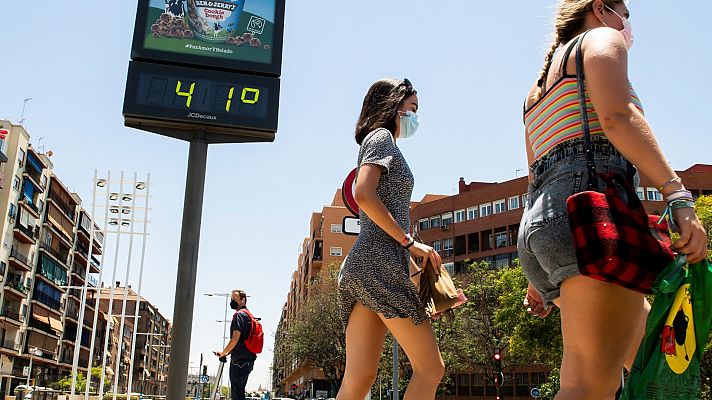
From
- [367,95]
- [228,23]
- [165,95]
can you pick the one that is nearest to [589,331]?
[367,95]

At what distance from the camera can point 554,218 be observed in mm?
2207

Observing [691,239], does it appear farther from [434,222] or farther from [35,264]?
[35,264]

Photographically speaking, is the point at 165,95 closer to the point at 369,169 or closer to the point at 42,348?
the point at 369,169

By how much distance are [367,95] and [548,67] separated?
131 centimetres

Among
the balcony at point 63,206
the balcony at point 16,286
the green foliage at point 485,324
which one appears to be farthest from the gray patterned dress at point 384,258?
the balcony at point 63,206

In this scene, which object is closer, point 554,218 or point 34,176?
point 554,218

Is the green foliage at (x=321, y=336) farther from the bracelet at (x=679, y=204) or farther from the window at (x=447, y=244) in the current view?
the bracelet at (x=679, y=204)

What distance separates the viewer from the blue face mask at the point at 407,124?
3734 mm

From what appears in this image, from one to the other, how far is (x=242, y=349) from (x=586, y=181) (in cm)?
784

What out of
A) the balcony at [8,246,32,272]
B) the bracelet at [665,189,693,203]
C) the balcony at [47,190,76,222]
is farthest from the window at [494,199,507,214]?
the bracelet at [665,189,693,203]

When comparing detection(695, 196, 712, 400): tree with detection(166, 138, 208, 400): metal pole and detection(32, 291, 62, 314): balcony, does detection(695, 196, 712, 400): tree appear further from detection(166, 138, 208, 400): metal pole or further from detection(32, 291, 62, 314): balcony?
detection(32, 291, 62, 314): balcony

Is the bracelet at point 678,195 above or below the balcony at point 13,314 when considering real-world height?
below

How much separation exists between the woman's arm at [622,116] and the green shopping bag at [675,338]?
0.58ft

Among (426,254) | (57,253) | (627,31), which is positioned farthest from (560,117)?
(57,253)
